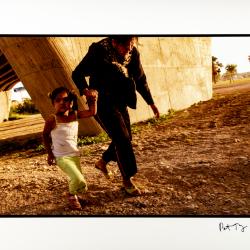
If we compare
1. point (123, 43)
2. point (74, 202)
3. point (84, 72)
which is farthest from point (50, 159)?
point (123, 43)

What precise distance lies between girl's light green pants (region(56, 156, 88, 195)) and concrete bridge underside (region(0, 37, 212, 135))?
0.36 meters

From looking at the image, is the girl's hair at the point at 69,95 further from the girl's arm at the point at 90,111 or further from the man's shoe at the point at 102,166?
the man's shoe at the point at 102,166

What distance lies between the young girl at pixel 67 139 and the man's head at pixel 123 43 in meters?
0.41

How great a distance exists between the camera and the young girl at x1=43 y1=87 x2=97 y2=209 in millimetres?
2771

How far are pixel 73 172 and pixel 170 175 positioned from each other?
76cm

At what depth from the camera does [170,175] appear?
115 inches

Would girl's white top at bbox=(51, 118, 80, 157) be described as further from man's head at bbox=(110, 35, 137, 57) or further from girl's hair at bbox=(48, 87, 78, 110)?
man's head at bbox=(110, 35, 137, 57)

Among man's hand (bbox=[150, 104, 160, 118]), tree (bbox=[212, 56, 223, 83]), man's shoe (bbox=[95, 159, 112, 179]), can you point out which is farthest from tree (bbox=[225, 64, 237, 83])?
man's shoe (bbox=[95, 159, 112, 179])

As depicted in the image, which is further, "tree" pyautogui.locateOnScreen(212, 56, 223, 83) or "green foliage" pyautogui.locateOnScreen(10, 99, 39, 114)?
"green foliage" pyautogui.locateOnScreen(10, 99, 39, 114)

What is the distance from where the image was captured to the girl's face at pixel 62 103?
2.80 metres

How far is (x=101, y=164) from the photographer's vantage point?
289 cm

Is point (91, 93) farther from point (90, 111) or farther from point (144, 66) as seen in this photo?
point (144, 66)
